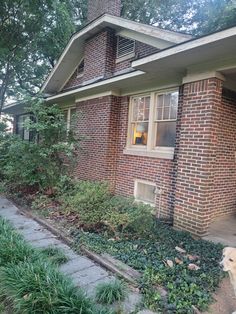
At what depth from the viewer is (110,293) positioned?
2805 mm

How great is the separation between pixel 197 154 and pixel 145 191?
2223 mm

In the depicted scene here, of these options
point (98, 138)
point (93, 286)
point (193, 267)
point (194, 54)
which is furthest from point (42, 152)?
point (193, 267)

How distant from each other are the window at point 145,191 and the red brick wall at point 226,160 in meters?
1.49

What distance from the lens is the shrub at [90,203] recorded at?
16.3 feet

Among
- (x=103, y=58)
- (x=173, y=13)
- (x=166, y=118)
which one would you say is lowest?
(x=166, y=118)

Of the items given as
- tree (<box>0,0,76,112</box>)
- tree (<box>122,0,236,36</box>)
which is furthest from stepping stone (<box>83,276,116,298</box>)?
tree (<box>122,0,236,36</box>)

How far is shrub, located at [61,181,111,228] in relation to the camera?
498cm

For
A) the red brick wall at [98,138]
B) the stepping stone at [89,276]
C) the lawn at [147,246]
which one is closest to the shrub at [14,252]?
the stepping stone at [89,276]

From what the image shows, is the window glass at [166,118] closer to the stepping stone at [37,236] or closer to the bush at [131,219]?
the bush at [131,219]

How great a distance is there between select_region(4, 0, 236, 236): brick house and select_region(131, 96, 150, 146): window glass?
27 millimetres

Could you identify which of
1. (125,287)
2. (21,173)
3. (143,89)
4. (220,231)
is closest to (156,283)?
(125,287)

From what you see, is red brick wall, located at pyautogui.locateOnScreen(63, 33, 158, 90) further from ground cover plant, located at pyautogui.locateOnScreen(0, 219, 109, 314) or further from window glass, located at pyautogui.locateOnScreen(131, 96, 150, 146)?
ground cover plant, located at pyautogui.locateOnScreen(0, 219, 109, 314)

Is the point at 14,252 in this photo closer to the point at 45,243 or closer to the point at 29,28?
the point at 45,243

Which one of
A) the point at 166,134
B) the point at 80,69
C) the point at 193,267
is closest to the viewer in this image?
the point at 193,267
